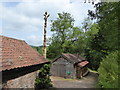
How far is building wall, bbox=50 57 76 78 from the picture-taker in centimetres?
1878

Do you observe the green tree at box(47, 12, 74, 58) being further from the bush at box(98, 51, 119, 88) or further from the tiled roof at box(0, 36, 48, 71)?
the bush at box(98, 51, 119, 88)

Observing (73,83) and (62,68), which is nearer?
(73,83)

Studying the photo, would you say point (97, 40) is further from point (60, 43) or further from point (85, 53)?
point (60, 43)

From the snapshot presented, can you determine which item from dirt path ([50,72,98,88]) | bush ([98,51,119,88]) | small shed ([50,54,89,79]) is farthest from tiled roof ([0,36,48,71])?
small shed ([50,54,89,79])

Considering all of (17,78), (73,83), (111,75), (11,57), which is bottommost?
(73,83)

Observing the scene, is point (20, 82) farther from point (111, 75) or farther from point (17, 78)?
point (111, 75)

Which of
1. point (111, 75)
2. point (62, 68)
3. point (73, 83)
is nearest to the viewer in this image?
point (111, 75)

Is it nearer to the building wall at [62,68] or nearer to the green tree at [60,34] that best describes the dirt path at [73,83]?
the building wall at [62,68]

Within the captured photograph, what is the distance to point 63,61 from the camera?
19469mm

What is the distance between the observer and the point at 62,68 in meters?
19.6

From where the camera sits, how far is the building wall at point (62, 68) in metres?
18.8

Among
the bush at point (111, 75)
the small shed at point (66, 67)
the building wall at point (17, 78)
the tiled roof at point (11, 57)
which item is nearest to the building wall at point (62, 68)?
the small shed at point (66, 67)

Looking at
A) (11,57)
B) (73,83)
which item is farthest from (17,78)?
(73,83)

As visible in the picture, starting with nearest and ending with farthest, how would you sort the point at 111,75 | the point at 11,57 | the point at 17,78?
the point at 111,75 < the point at 17,78 < the point at 11,57
